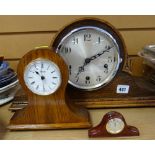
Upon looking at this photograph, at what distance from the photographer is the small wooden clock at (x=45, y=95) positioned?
63cm

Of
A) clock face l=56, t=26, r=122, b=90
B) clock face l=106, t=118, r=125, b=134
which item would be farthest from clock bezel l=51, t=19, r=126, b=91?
clock face l=106, t=118, r=125, b=134

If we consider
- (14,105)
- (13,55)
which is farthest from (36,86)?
(13,55)

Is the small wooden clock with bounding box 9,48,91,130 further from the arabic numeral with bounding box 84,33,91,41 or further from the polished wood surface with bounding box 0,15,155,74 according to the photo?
the polished wood surface with bounding box 0,15,155,74

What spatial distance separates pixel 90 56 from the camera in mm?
747

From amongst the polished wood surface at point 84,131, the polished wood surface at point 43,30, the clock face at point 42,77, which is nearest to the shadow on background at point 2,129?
the polished wood surface at point 84,131

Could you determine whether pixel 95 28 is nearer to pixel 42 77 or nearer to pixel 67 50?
pixel 67 50

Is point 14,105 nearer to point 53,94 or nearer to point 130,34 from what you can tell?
point 53,94

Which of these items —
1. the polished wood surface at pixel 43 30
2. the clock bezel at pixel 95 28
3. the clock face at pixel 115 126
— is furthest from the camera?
the polished wood surface at pixel 43 30

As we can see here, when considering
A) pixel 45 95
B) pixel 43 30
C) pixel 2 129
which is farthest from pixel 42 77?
pixel 43 30

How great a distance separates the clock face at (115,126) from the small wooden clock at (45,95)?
0.06 meters

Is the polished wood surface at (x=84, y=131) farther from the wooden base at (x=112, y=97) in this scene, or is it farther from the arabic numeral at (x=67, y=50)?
the arabic numeral at (x=67, y=50)

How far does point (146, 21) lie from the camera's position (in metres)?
0.95

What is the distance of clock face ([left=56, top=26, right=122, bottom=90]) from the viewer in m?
0.73

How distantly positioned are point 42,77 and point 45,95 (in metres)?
0.05
